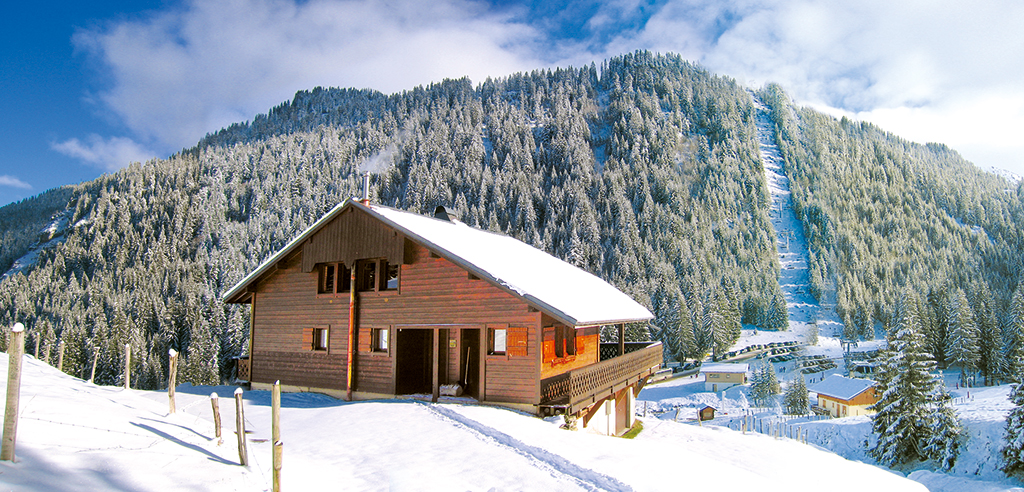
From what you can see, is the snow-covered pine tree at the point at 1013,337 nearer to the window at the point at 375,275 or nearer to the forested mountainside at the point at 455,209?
the forested mountainside at the point at 455,209

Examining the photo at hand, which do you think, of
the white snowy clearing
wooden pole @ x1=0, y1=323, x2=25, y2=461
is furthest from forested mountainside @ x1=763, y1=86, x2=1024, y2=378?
wooden pole @ x1=0, y1=323, x2=25, y2=461

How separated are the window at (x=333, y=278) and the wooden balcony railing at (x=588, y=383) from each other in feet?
30.4

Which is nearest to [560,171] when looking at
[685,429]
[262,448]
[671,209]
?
[671,209]

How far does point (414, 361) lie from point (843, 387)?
65.3 m

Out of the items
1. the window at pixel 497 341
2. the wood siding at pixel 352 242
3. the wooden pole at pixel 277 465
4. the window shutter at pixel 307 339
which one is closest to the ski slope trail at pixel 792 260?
the window at pixel 497 341

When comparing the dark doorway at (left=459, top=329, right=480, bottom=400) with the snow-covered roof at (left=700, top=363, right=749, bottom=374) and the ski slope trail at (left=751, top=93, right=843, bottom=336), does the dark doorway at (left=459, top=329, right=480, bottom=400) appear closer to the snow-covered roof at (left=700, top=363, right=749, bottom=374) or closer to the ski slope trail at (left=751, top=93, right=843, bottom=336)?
the snow-covered roof at (left=700, top=363, right=749, bottom=374)

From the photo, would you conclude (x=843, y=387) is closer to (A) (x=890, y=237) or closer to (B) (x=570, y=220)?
(B) (x=570, y=220)

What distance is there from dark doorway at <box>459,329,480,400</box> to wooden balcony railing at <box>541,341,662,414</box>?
353 centimetres

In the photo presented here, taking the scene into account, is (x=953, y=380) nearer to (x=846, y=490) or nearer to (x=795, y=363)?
(x=795, y=363)

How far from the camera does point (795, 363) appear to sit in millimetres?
93938

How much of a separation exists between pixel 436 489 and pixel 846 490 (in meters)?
17.3

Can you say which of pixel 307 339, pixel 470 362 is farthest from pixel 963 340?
pixel 307 339

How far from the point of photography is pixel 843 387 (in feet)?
214

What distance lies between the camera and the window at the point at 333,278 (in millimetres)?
20625
